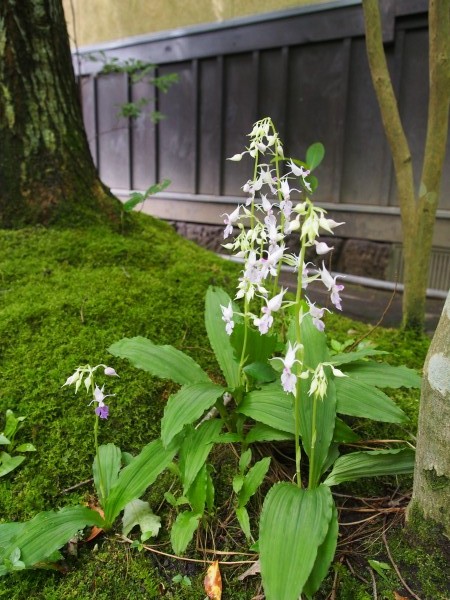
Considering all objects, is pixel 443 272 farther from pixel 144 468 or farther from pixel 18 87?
pixel 144 468

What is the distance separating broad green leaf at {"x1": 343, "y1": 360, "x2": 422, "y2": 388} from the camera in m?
1.53

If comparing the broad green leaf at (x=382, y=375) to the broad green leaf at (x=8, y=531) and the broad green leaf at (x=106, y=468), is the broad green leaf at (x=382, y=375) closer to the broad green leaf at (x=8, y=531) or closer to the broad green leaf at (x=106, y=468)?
the broad green leaf at (x=106, y=468)

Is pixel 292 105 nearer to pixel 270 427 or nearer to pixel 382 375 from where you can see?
pixel 382 375

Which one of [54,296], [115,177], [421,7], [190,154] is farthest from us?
[115,177]

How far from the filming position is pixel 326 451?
1.28 m

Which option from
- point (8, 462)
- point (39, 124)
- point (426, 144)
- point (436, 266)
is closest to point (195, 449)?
point (8, 462)

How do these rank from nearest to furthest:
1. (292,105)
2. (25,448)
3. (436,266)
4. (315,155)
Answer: (25,448), (315,155), (436,266), (292,105)

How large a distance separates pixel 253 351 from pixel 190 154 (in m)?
5.53

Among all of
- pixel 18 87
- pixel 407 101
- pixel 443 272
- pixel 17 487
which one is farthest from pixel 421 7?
pixel 17 487

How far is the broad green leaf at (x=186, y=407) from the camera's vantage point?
1291 millimetres

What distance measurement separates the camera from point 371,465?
1317 mm

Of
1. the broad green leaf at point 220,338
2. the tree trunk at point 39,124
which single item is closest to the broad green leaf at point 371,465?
the broad green leaf at point 220,338

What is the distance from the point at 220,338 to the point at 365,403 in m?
0.56

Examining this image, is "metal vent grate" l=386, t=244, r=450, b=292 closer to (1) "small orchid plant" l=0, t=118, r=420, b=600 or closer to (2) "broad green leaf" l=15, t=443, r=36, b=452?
(1) "small orchid plant" l=0, t=118, r=420, b=600
